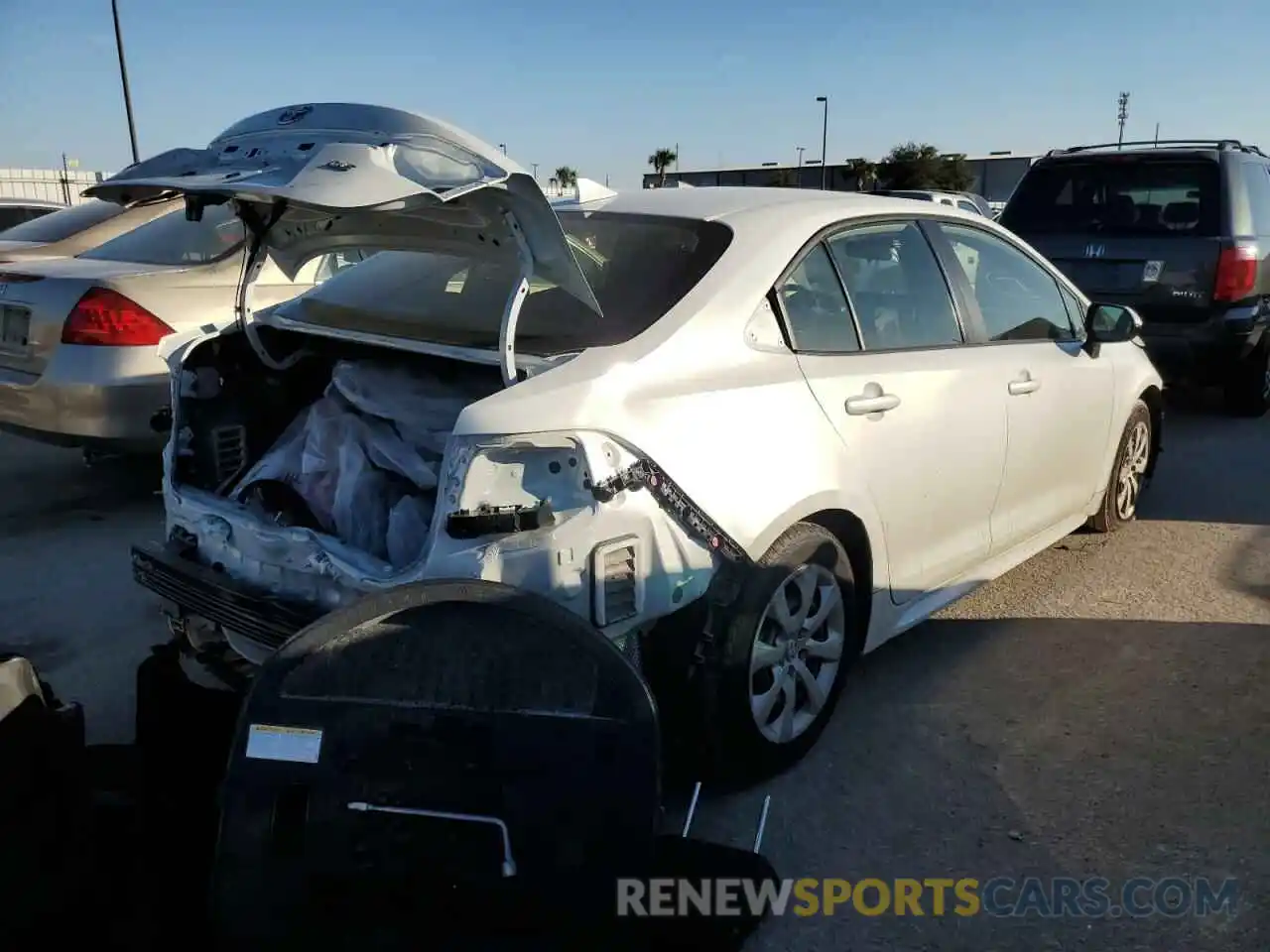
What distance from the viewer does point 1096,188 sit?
8.04 m

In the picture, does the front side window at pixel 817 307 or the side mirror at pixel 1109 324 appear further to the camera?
the side mirror at pixel 1109 324

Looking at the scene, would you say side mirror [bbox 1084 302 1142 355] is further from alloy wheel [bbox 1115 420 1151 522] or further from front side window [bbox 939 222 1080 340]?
alloy wheel [bbox 1115 420 1151 522]

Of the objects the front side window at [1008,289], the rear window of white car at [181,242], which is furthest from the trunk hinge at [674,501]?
the rear window of white car at [181,242]

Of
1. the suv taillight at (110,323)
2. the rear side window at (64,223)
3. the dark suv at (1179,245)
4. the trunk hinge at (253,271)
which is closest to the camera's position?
the trunk hinge at (253,271)

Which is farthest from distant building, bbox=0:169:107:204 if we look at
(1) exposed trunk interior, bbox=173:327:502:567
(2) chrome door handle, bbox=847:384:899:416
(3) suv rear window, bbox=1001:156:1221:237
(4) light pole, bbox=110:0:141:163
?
(2) chrome door handle, bbox=847:384:899:416

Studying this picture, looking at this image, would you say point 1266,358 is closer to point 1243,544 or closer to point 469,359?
point 1243,544

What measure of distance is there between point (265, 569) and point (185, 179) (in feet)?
3.37

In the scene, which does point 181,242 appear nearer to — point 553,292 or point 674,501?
point 553,292


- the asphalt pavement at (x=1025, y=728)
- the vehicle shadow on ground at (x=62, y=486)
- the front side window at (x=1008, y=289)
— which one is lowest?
the asphalt pavement at (x=1025, y=728)

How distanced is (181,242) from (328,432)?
3254 mm

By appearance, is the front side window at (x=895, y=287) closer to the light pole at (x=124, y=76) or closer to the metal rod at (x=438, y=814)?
the metal rod at (x=438, y=814)

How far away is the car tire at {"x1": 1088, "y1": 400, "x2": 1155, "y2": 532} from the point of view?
199 inches

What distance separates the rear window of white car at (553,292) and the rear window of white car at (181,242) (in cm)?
250

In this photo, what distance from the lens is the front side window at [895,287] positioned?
11.3ft
